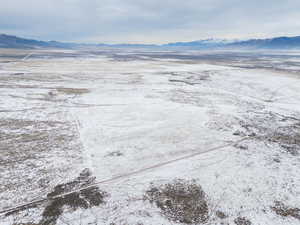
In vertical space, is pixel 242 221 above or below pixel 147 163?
below

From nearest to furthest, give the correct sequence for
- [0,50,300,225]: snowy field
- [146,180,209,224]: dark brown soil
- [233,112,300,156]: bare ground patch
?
[146,180,209,224]: dark brown soil → [0,50,300,225]: snowy field → [233,112,300,156]: bare ground patch

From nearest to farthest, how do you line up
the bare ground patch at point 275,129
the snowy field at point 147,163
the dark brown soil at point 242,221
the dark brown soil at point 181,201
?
1. the dark brown soil at point 242,221
2. the dark brown soil at point 181,201
3. the snowy field at point 147,163
4. the bare ground patch at point 275,129

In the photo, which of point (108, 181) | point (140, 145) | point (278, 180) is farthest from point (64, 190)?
point (278, 180)

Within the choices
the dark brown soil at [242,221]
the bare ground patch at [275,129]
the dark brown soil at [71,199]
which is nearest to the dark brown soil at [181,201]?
the dark brown soil at [242,221]

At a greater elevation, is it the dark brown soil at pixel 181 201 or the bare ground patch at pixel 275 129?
the bare ground patch at pixel 275 129

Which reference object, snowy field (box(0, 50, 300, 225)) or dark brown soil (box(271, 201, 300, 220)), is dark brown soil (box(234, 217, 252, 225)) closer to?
snowy field (box(0, 50, 300, 225))

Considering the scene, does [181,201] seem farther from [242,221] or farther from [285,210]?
[285,210]

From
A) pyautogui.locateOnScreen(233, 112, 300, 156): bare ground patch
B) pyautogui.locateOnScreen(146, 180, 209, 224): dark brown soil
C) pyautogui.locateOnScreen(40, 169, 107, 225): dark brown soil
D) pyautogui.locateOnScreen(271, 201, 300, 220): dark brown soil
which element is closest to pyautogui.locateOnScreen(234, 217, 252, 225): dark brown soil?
pyautogui.locateOnScreen(146, 180, 209, 224): dark brown soil

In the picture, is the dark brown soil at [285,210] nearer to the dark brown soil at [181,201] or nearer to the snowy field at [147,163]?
the snowy field at [147,163]

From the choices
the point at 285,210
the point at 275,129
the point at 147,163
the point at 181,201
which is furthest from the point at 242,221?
the point at 275,129
